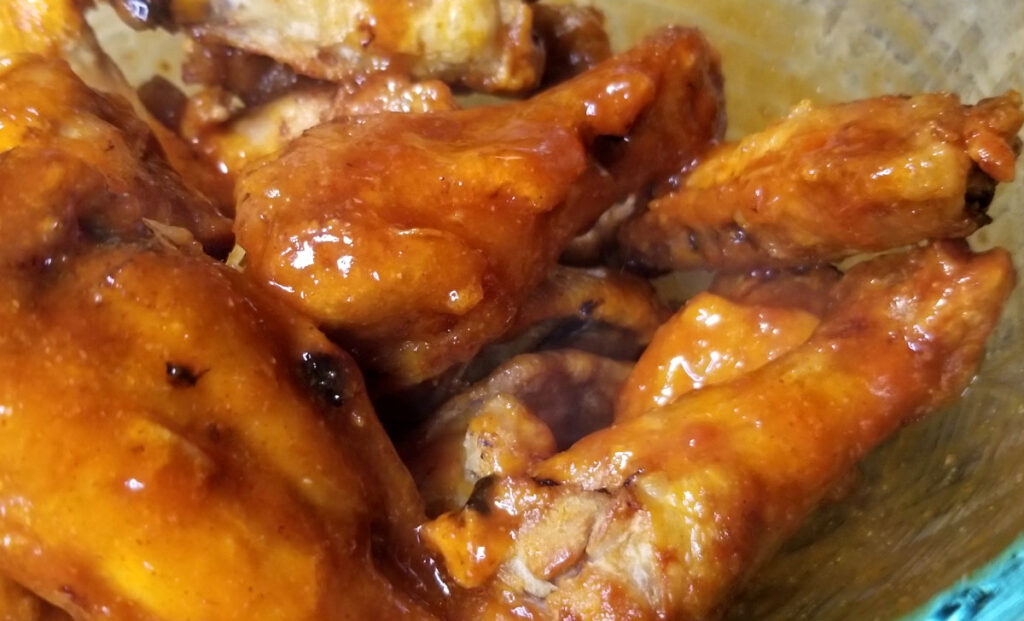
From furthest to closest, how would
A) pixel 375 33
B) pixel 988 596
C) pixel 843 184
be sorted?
pixel 375 33 < pixel 843 184 < pixel 988 596

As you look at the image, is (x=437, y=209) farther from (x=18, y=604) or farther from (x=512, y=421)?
(x=18, y=604)

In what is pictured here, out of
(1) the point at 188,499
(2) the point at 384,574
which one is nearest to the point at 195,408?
(1) the point at 188,499

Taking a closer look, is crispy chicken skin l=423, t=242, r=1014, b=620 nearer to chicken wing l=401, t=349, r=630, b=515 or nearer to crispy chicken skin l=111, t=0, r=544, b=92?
chicken wing l=401, t=349, r=630, b=515

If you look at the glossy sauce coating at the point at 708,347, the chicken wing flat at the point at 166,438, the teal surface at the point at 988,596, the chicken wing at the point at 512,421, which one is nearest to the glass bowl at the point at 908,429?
the teal surface at the point at 988,596

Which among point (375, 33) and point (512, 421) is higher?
point (375, 33)

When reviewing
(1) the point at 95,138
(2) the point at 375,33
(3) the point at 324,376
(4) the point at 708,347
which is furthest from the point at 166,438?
(2) the point at 375,33

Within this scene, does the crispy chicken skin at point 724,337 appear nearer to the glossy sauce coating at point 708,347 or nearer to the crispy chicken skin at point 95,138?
the glossy sauce coating at point 708,347

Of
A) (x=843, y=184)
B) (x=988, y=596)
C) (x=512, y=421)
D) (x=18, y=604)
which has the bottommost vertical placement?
(x=18, y=604)

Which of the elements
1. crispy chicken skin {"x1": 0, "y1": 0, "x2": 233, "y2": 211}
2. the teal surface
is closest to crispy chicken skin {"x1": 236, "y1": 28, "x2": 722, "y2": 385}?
crispy chicken skin {"x1": 0, "y1": 0, "x2": 233, "y2": 211}
